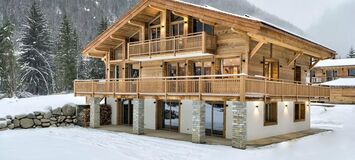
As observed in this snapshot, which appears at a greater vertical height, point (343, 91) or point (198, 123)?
point (343, 91)

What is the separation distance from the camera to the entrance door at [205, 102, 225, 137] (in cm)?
2009

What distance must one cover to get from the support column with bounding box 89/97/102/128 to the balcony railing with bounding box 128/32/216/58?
494 centimetres

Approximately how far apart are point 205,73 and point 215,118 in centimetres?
307

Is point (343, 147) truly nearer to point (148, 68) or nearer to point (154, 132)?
point (154, 132)

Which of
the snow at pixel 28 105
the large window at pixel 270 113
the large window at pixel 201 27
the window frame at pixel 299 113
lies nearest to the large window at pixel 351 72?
the window frame at pixel 299 113

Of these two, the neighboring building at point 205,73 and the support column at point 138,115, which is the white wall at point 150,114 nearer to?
the neighboring building at point 205,73

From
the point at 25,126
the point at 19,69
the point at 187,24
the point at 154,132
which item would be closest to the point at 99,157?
the point at 154,132

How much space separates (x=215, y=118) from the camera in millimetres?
20344

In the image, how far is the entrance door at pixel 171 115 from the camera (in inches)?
896

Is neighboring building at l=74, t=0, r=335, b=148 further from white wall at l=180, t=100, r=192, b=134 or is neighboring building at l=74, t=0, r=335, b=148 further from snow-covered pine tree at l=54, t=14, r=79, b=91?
snow-covered pine tree at l=54, t=14, r=79, b=91

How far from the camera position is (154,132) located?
885 inches

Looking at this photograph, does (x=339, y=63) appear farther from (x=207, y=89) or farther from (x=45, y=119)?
(x=45, y=119)

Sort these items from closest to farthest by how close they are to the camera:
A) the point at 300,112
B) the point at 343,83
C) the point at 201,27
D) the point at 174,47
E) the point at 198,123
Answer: the point at 198,123 < the point at 174,47 < the point at 201,27 < the point at 300,112 < the point at 343,83

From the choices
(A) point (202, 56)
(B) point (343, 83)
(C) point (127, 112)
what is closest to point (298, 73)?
(A) point (202, 56)
